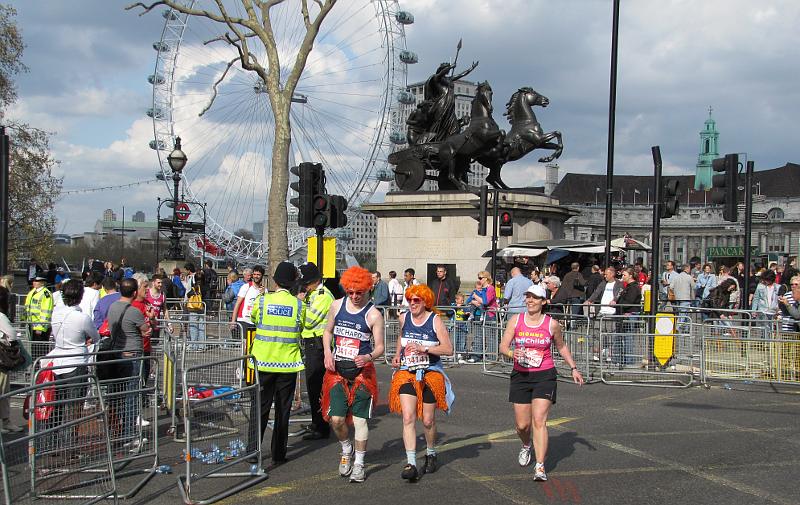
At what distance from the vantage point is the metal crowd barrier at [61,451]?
528 cm

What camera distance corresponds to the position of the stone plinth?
80.5 ft

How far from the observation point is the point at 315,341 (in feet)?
28.8

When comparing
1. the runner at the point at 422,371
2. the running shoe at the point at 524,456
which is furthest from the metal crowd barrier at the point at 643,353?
the runner at the point at 422,371

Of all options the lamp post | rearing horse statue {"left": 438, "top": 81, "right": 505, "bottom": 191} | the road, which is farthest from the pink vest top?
rearing horse statue {"left": 438, "top": 81, "right": 505, "bottom": 191}

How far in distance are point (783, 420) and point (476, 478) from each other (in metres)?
4.73

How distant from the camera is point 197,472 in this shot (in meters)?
6.37

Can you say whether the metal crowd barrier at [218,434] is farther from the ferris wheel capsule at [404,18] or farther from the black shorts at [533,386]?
the ferris wheel capsule at [404,18]

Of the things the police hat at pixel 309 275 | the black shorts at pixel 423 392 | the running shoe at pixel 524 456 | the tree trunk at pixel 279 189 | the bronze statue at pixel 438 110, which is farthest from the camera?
the bronze statue at pixel 438 110

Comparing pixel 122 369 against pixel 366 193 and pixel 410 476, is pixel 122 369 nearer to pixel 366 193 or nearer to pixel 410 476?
pixel 410 476

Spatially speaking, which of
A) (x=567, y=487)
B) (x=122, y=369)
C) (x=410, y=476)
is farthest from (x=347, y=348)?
(x=122, y=369)

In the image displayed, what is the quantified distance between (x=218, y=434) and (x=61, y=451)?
46.1 inches

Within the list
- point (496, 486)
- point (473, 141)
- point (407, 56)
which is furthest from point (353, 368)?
point (407, 56)

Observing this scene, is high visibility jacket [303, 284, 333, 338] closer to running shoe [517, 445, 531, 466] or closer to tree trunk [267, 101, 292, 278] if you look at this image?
running shoe [517, 445, 531, 466]

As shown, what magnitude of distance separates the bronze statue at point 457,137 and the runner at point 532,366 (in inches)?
690
